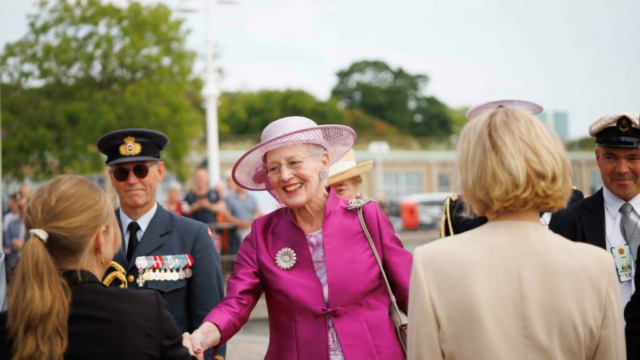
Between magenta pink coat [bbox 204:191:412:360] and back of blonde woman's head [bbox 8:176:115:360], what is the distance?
1042 millimetres

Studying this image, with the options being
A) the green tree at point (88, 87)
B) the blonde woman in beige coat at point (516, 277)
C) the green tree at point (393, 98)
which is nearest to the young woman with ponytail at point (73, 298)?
the blonde woman in beige coat at point (516, 277)

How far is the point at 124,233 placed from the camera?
438 centimetres

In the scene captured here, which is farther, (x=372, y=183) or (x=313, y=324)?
(x=372, y=183)

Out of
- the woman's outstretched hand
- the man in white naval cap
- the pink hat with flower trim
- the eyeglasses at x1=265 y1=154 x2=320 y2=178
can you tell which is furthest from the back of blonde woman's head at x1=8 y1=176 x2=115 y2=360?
the man in white naval cap

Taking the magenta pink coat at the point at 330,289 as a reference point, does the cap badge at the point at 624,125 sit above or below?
above

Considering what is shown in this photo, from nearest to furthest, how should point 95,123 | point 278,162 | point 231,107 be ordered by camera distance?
point 278,162
point 95,123
point 231,107

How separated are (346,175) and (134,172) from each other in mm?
1668

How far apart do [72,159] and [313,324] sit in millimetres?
26700

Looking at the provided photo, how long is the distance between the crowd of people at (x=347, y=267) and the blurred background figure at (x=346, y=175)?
131cm

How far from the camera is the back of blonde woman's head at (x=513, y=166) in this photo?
2.58 m

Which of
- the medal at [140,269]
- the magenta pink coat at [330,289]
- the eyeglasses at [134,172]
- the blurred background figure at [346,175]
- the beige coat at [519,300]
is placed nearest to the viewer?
the beige coat at [519,300]

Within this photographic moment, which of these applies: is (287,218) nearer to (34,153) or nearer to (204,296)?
(204,296)

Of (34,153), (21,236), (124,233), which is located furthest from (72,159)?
(124,233)

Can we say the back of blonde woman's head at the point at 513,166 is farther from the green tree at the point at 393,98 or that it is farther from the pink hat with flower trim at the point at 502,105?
the green tree at the point at 393,98
